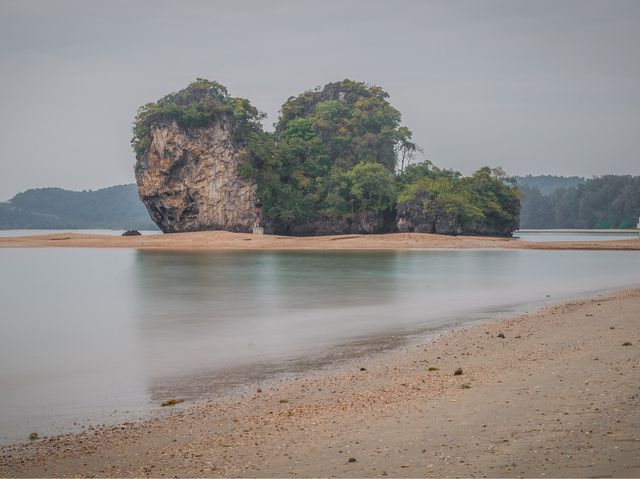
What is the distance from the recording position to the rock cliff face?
223ft

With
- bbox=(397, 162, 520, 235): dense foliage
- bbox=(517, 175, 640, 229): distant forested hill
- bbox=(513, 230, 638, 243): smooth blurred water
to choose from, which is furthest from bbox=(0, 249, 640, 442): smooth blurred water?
bbox=(517, 175, 640, 229): distant forested hill

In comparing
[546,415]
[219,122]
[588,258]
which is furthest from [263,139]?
Answer: [546,415]

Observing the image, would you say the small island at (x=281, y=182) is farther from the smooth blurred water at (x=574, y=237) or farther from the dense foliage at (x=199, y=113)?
the smooth blurred water at (x=574, y=237)

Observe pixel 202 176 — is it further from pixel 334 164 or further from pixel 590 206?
pixel 590 206

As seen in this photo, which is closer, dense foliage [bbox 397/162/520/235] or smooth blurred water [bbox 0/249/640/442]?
smooth blurred water [bbox 0/249/640/442]

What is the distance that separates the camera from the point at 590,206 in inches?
5615

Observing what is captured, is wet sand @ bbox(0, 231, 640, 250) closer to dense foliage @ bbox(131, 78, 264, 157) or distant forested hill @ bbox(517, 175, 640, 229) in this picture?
dense foliage @ bbox(131, 78, 264, 157)

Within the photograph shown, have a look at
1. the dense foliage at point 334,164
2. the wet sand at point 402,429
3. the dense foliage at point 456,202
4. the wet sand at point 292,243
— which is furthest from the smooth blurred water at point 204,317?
the dense foliage at point 334,164

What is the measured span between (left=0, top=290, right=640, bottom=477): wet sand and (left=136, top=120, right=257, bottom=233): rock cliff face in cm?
5909

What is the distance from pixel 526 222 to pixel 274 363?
534 ft

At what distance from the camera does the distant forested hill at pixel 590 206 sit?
5236 inches

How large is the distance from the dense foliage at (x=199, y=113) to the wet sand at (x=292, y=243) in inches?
439

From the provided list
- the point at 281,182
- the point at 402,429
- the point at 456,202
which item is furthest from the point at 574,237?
the point at 402,429

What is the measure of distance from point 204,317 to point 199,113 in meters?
51.7
